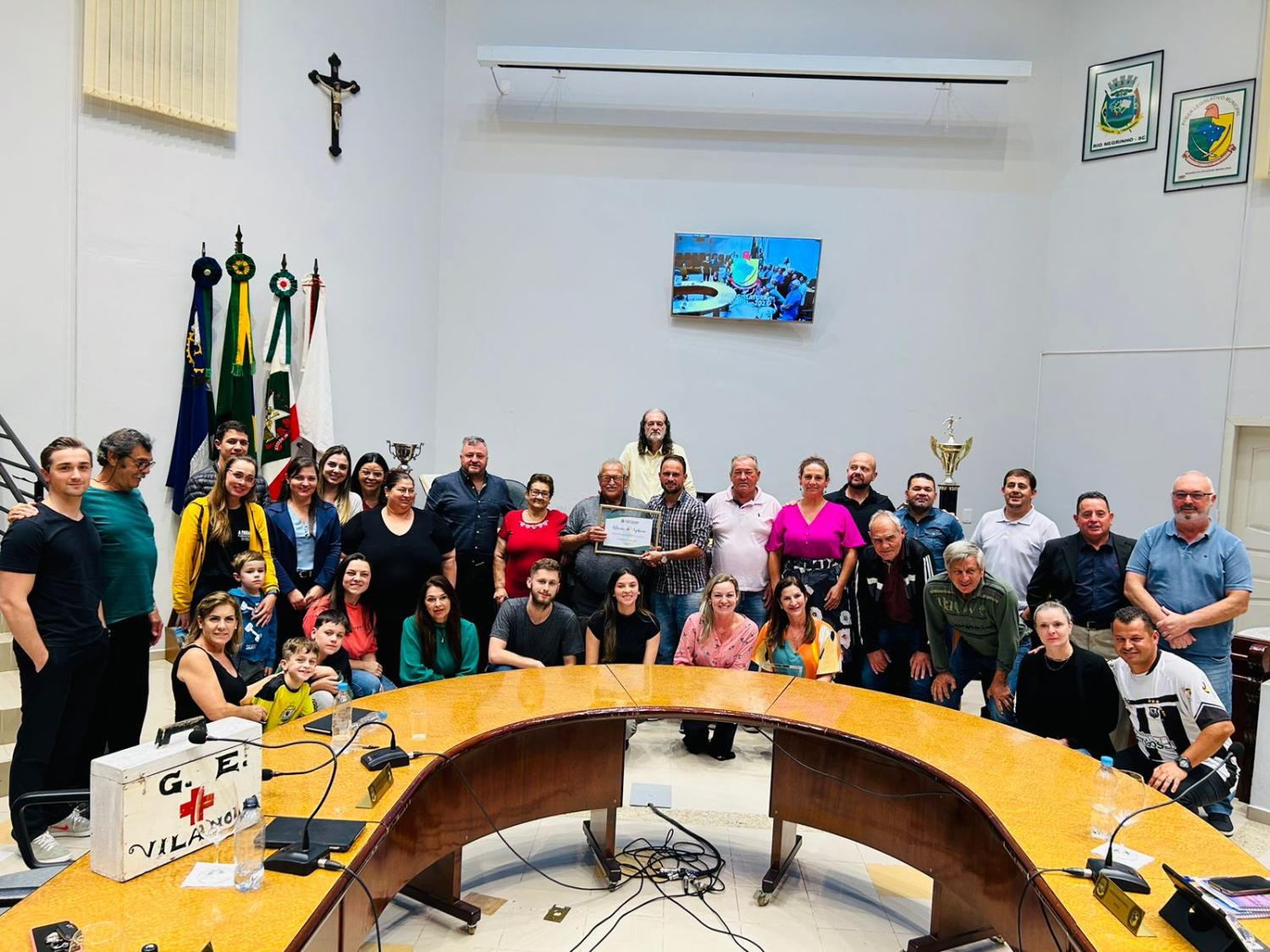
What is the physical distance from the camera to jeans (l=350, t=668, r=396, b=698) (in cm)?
410

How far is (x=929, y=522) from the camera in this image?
16.3ft

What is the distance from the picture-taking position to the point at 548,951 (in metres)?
3.05

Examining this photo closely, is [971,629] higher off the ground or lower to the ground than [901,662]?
higher

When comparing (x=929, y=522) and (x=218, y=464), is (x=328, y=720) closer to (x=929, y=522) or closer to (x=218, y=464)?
(x=218, y=464)

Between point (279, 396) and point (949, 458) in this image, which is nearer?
point (279, 396)

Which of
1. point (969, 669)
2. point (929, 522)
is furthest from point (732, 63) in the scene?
point (969, 669)

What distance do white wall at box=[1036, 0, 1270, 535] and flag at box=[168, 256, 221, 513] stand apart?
6741 millimetres

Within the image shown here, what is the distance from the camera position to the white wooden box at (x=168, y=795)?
1.95m

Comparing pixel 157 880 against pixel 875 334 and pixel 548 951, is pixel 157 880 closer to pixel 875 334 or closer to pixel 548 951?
pixel 548 951

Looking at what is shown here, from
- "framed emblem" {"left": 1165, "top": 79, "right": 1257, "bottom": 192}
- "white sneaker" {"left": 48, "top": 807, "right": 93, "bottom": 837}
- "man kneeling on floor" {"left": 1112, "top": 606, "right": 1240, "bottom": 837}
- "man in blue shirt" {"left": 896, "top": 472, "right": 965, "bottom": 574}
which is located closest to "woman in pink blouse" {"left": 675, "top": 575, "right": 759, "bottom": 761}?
"man in blue shirt" {"left": 896, "top": 472, "right": 965, "bottom": 574}

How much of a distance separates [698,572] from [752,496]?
0.56 meters

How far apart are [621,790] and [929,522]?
2467 mm

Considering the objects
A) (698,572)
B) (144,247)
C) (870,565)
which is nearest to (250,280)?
(144,247)

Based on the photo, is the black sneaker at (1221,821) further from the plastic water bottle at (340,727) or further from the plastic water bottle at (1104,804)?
the plastic water bottle at (340,727)
